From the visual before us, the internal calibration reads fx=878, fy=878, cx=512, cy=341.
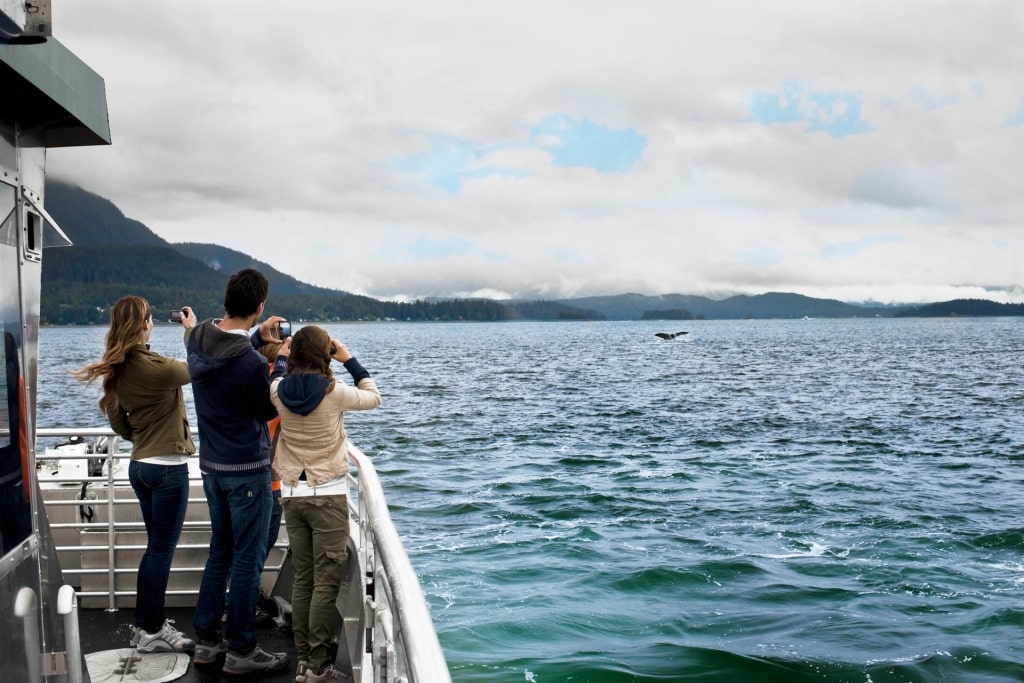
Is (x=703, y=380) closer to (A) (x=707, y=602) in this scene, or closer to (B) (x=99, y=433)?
(A) (x=707, y=602)

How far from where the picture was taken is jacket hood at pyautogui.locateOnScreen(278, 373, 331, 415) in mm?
4762

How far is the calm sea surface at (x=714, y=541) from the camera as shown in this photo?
10.6 meters

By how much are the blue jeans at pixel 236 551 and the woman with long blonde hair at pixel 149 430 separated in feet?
1.01

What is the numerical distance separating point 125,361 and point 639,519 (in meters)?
13.5

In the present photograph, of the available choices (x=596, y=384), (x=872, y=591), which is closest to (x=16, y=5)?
(x=872, y=591)

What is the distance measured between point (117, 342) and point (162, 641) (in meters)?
2.00

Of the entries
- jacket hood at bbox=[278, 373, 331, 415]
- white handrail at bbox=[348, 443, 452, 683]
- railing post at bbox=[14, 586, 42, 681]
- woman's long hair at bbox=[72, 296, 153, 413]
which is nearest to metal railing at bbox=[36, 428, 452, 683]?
white handrail at bbox=[348, 443, 452, 683]

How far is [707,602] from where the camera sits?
12.4 metres

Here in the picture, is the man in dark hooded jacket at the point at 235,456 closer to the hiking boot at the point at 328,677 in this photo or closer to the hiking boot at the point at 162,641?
the hiking boot at the point at 162,641

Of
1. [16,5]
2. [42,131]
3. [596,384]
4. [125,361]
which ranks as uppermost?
[16,5]

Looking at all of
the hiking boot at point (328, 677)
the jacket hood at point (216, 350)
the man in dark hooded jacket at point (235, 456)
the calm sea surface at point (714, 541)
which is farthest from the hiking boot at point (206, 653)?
the calm sea surface at point (714, 541)

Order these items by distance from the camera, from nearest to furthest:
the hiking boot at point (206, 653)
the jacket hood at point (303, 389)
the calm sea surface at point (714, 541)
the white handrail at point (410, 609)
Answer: the white handrail at point (410, 609)
the jacket hood at point (303, 389)
the hiking boot at point (206, 653)
the calm sea surface at point (714, 541)

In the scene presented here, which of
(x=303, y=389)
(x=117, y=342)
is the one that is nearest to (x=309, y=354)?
(x=303, y=389)

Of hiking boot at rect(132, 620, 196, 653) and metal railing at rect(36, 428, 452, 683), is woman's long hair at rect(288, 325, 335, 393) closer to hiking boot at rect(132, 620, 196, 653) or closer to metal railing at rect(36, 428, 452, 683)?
metal railing at rect(36, 428, 452, 683)
